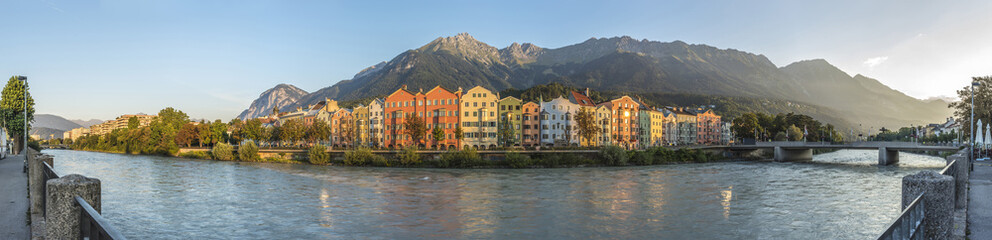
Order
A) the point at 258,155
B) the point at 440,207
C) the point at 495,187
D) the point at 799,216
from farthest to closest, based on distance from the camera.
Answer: the point at 258,155
the point at 495,187
the point at 440,207
the point at 799,216

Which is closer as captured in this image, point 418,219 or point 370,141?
point 418,219

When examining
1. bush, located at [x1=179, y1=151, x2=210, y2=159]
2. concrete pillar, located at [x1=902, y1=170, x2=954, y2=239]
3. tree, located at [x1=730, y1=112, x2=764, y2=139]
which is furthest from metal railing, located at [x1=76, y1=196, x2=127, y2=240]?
tree, located at [x1=730, y1=112, x2=764, y2=139]

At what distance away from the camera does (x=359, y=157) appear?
71625mm

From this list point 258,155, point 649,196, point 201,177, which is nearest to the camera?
point 649,196

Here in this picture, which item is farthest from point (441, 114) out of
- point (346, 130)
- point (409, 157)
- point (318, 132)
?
point (346, 130)

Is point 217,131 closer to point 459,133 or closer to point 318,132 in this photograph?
point 318,132

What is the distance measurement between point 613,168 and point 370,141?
55512mm

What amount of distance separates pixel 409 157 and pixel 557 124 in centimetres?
3955

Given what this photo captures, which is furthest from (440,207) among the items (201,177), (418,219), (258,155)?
(258,155)

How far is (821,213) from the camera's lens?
98.2ft

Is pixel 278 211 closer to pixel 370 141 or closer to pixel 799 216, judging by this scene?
pixel 799 216

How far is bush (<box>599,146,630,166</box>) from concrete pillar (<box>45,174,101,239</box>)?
231 feet

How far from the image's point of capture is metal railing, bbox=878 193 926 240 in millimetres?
6086

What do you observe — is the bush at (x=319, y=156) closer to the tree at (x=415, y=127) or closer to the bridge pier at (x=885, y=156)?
the tree at (x=415, y=127)
